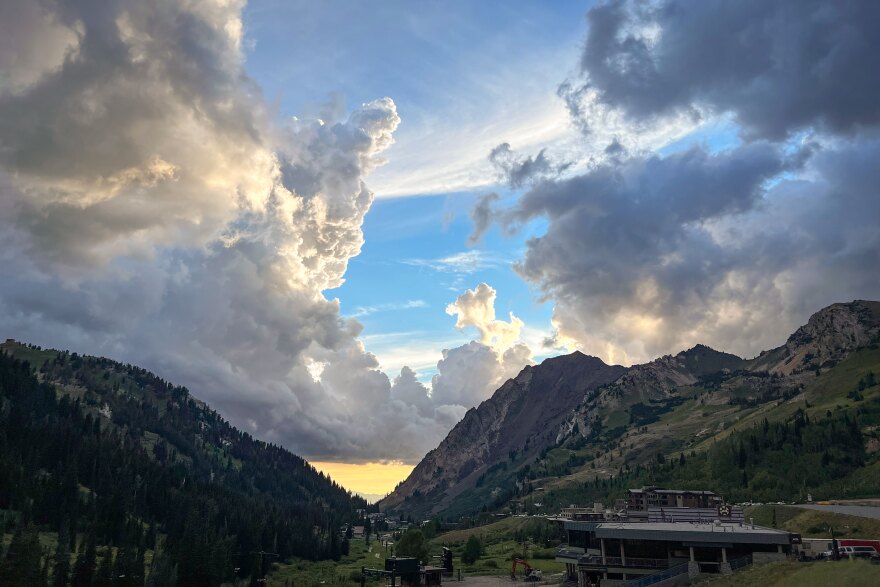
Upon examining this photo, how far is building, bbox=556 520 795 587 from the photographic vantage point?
8225 centimetres

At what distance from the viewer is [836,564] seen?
223 ft

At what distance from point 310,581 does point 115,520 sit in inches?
2709

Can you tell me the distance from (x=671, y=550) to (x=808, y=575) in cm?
2539

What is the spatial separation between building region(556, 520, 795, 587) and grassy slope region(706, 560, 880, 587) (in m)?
4.59

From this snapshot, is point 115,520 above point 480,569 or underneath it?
above

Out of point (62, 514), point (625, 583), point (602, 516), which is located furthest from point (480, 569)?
point (62, 514)

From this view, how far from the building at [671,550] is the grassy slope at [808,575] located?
4.59 meters

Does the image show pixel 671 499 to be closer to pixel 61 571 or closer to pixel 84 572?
pixel 84 572

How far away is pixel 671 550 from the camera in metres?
89.7

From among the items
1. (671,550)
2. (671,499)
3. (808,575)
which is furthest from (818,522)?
(808,575)

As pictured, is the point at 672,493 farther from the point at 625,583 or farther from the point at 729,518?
the point at 625,583

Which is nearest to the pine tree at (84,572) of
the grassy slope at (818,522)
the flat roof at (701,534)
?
the flat roof at (701,534)

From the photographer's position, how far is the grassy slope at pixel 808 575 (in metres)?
62.0

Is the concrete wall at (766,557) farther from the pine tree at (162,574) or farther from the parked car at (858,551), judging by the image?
the pine tree at (162,574)
